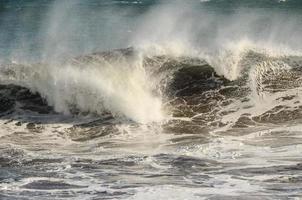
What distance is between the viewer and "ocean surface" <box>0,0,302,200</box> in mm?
8859

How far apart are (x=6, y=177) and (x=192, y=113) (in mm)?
5497

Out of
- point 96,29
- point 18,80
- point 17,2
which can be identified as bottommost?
point 18,80

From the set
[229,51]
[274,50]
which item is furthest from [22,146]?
[274,50]

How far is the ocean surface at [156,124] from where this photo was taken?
8859mm

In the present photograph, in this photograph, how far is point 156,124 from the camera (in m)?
13.2

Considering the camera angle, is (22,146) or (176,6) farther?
(176,6)

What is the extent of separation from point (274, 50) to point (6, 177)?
10.2 m

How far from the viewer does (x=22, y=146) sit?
38.7ft

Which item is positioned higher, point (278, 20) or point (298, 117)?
point (278, 20)

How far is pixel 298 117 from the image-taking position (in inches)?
514

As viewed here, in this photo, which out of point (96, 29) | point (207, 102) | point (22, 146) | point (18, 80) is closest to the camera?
point (22, 146)

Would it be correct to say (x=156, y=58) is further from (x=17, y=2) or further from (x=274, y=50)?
(x=17, y=2)

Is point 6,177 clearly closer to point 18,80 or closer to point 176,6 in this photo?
point 18,80

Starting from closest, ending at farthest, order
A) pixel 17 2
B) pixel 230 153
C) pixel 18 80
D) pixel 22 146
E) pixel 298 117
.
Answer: pixel 230 153 → pixel 22 146 → pixel 298 117 → pixel 18 80 → pixel 17 2
